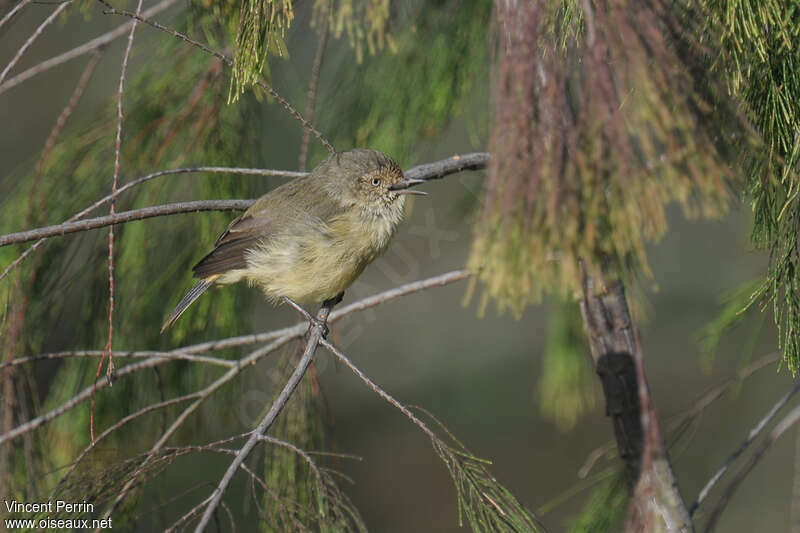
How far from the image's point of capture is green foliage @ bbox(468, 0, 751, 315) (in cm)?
91

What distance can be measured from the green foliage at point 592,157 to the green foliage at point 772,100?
21 centimetres

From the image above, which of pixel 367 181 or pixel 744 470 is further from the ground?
pixel 367 181

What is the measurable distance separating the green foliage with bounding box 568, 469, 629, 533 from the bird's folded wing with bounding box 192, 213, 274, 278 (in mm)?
1137

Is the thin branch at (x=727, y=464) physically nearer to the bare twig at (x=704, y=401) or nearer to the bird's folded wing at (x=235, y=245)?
the bare twig at (x=704, y=401)

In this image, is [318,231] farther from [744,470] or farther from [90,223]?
[744,470]

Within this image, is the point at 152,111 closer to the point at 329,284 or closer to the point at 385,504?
the point at 329,284

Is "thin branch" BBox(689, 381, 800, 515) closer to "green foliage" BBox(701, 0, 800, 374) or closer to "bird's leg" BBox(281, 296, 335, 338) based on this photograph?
"green foliage" BBox(701, 0, 800, 374)

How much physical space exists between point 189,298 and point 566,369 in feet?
4.35

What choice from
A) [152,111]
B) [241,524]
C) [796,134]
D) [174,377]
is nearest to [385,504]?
[241,524]

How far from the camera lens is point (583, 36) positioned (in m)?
1.03

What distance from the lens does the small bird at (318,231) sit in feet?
7.53

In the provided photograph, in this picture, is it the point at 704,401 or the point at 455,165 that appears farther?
the point at 704,401

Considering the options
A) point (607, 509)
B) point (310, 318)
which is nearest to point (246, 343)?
point (310, 318)

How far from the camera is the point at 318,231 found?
238 cm
